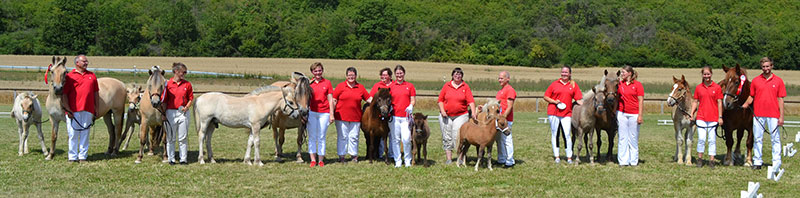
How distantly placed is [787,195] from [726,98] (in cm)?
303

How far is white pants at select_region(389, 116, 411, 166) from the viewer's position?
1248 cm

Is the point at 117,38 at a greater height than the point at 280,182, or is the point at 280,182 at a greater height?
the point at 117,38

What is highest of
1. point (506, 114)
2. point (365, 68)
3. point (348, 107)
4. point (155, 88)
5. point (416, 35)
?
point (416, 35)

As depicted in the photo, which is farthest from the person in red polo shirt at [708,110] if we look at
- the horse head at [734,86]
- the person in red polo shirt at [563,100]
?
the person in red polo shirt at [563,100]

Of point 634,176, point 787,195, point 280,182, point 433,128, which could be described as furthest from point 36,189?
point 433,128

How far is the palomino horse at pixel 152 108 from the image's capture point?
479 inches

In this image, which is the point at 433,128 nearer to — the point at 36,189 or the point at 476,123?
the point at 476,123

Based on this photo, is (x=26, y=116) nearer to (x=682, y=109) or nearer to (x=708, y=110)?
(x=682, y=109)

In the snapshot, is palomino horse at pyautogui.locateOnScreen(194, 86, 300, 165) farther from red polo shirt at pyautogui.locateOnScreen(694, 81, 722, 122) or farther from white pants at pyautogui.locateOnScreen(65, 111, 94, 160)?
Result: red polo shirt at pyautogui.locateOnScreen(694, 81, 722, 122)

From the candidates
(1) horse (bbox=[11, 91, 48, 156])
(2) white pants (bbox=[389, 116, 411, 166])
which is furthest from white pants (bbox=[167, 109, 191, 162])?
(2) white pants (bbox=[389, 116, 411, 166])

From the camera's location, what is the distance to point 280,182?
434 inches

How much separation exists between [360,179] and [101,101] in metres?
5.72

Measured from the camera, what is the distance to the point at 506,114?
12156mm

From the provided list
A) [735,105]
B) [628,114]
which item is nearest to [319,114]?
[628,114]
